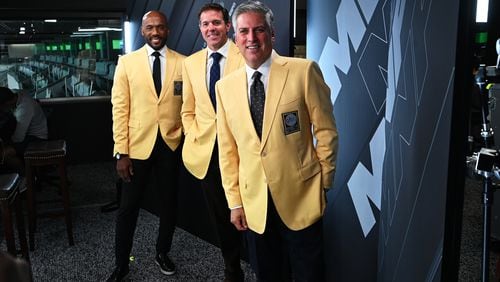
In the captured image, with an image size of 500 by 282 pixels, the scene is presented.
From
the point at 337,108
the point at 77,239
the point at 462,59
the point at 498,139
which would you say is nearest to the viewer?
the point at 462,59

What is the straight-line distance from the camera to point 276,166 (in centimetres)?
197

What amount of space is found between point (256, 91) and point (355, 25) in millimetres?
652

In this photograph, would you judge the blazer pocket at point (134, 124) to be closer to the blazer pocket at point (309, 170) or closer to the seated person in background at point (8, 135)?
the blazer pocket at point (309, 170)

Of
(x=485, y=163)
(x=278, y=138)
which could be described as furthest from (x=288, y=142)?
(x=485, y=163)

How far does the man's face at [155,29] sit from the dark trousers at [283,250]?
1478 millimetres

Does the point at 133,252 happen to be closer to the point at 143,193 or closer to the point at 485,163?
the point at 143,193

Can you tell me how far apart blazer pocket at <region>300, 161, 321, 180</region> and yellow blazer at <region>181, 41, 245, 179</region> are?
86 cm

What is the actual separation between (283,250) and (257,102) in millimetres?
711

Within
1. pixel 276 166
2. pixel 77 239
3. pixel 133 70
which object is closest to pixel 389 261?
pixel 276 166

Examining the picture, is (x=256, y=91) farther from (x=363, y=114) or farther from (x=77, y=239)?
(x=77, y=239)

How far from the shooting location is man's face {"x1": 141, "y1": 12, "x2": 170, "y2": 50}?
2.95m

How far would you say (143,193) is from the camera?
3.04 metres

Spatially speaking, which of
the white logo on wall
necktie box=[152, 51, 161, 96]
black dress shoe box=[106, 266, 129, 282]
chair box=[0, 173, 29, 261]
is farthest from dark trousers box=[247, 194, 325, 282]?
chair box=[0, 173, 29, 261]

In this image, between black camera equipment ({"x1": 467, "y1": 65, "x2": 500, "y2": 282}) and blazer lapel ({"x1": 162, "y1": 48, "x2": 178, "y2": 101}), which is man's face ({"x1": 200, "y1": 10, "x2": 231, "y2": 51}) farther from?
black camera equipment ({"x1": 467, "y1": 65, "x2": 500, "y2": 282})
